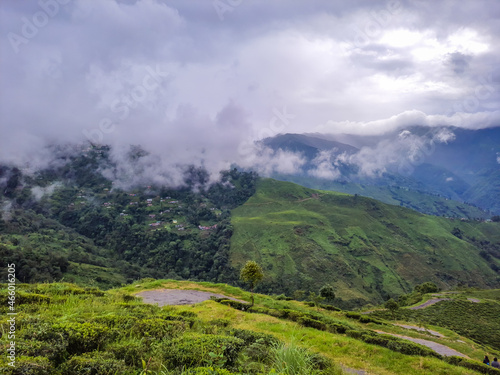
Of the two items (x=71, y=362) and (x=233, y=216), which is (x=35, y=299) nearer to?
(x=71, y=362)

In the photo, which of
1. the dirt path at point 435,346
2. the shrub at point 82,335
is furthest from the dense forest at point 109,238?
the dirt path at point 435,346

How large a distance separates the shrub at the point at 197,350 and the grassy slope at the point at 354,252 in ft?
359

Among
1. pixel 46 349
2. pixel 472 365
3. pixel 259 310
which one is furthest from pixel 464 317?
pixel 46 349

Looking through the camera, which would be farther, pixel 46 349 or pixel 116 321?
pixel 116 321

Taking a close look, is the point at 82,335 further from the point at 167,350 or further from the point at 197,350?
the point at 197,350

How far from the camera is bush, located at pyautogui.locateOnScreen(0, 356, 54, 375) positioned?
4.16 metres

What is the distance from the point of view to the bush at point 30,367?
4156mm

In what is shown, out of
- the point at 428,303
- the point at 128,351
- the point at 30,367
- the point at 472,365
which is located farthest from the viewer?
the point at 428,303

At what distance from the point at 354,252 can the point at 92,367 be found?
157 metres

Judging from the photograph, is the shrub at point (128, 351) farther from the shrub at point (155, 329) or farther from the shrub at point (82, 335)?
the shrub at point (155, 329)

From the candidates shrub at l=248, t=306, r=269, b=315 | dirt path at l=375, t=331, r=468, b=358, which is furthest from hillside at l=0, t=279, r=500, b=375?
dirt path at l=375, t=331, r=468, b=358

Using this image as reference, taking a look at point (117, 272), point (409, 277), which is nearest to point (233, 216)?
point (117, 272)

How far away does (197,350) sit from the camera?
6.47 metres

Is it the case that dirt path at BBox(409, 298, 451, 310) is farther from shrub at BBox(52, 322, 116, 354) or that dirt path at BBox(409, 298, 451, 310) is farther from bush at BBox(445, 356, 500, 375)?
shrub at BBox(52, 322, 116, 354)
